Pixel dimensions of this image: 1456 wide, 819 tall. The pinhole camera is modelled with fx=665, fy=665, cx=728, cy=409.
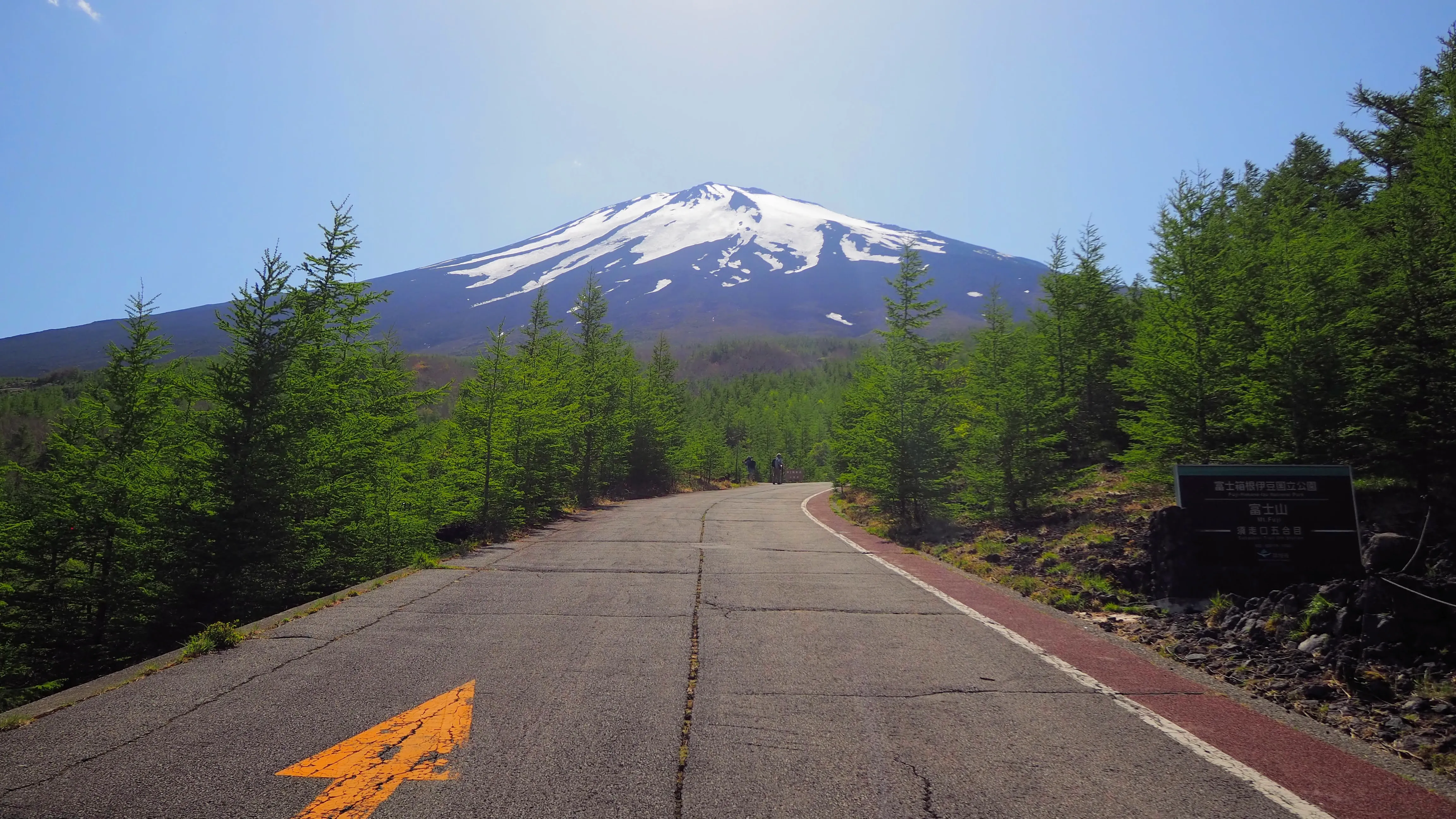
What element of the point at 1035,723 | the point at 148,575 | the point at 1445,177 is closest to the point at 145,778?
the point at 1035,723

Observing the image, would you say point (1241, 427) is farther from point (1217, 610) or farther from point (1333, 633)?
point (1333, 633)

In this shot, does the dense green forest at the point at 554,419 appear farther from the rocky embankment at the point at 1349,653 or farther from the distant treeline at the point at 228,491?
the rocky embankment at the point at 1349,653

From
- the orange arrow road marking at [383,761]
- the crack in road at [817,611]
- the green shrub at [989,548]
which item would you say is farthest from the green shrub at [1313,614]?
the orange arrow road marking at [383,761]

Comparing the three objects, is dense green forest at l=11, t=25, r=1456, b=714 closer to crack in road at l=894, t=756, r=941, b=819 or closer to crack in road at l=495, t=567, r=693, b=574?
crack in road at l=495, t=567, r=693, b=574

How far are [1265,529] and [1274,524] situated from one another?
11 centimetres

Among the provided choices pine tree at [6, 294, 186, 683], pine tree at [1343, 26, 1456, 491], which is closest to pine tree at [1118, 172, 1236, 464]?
pine tree at [1343, 26, 1456, 491]

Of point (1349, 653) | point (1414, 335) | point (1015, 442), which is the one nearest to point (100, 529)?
point (1349, 653)

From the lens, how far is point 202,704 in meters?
3.95

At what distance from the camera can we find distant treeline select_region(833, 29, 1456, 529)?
11.6m

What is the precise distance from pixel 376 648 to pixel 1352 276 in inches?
650

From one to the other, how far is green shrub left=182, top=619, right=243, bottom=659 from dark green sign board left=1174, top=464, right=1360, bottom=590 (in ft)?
29.7

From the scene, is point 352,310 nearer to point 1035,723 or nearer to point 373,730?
point 373,730

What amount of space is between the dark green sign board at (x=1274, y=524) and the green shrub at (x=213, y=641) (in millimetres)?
9051

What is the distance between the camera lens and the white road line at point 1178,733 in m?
2.89
